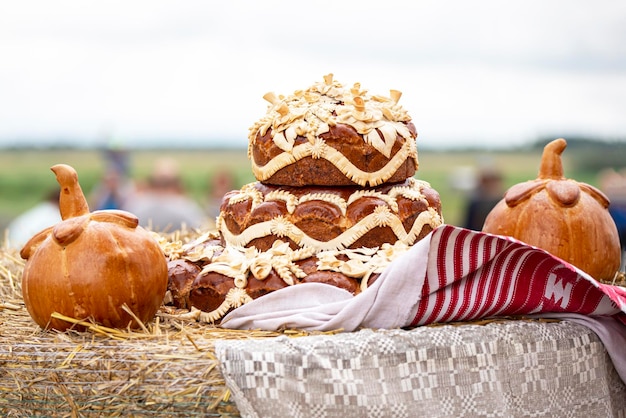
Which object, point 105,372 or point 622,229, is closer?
point 105,372

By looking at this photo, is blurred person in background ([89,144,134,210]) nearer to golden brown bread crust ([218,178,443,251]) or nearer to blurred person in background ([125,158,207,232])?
blurred person in background ([125,158,207,232])

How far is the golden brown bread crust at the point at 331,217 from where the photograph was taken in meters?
3.11

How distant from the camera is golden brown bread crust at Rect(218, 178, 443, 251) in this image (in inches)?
122

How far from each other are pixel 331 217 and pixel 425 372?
2.51 feet

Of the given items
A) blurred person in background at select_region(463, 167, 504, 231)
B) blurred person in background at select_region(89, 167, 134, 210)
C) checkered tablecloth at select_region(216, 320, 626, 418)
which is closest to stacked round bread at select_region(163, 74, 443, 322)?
checkered tablecloth at select_region(216, 320, 626, 418)

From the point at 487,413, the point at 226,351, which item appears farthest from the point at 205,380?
the point at 487,413

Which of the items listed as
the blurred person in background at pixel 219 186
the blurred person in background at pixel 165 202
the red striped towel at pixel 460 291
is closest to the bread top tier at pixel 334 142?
the red striped towel at pixel 460 291

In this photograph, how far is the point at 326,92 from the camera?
131 inches

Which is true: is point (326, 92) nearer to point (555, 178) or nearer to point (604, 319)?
point (555, 178)

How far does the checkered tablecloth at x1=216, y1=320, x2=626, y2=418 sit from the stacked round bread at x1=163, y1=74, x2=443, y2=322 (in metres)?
0.44

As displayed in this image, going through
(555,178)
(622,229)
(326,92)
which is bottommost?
(622,229)

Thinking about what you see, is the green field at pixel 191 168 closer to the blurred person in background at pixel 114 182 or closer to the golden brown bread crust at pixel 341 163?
the blurred person in background at pixel 114 182

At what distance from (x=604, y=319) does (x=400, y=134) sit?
1.00 meters

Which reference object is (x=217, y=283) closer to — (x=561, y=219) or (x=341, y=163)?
(x=341, y=163)
